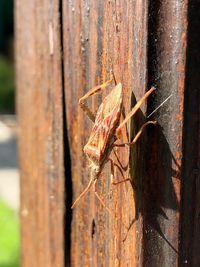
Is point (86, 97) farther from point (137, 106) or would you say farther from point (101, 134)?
point (137, 106)

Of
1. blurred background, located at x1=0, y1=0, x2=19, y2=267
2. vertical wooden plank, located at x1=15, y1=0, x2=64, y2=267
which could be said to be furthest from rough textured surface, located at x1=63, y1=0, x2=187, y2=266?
blurred background, located at x1=0, y1=0, x2=19, y2=267

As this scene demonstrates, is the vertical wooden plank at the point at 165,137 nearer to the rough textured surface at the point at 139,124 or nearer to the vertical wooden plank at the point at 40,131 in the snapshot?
the rough textured surface at the point at 139,124

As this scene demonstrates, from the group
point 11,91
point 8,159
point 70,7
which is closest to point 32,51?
point 70,7

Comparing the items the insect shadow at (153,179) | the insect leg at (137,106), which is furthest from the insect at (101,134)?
the insect shadow at (153,179)

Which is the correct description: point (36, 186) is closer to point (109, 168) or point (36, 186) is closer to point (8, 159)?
point (109, 168)

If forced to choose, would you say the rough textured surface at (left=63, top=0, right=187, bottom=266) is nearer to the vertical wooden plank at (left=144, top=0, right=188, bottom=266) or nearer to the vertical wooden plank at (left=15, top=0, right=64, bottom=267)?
the vertical wooden plank at (left=144, top=0, right=188, bottom=266)

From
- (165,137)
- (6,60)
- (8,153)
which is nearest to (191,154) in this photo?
(165,137)
